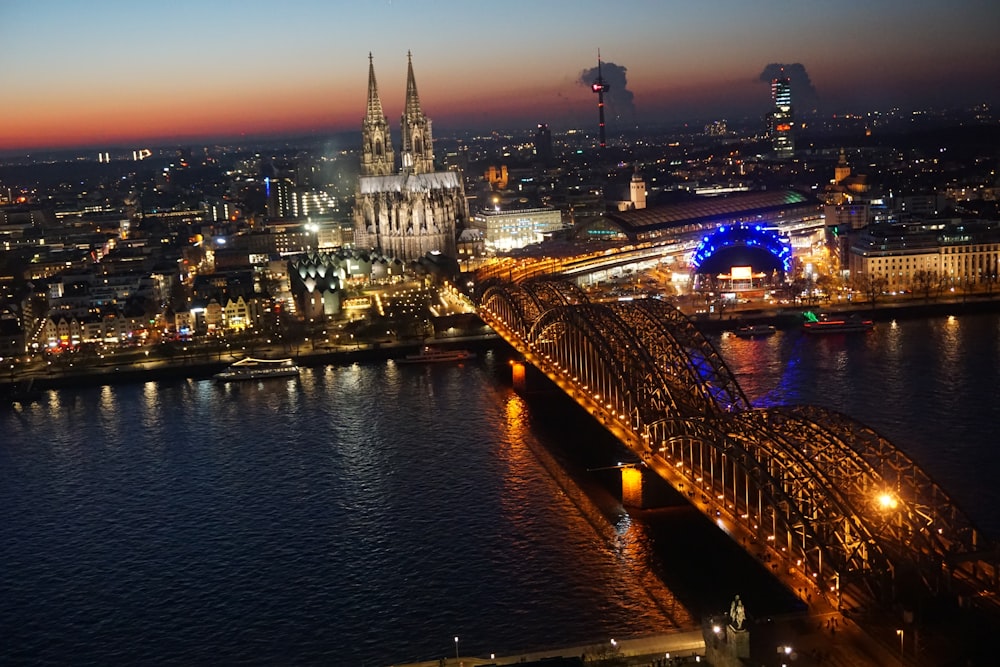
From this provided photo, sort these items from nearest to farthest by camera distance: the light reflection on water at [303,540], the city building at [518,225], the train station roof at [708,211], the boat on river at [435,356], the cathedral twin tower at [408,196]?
the light reflection on water at [303,540], the boat on river at [435,356], the cathedral twin tower at [408,196], the train station roof at [708,211], the city building at [518,225]

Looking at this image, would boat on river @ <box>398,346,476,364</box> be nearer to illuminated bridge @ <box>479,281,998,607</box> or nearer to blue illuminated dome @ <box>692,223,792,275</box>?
illuminated bridge @ <box>479,281,998,607</box>

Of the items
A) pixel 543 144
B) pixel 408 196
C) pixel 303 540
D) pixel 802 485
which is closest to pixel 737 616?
pixel 802 485

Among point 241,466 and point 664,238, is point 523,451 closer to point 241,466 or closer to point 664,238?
point 241,466

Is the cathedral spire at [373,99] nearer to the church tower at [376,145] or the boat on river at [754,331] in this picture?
the church tower at [376,145]

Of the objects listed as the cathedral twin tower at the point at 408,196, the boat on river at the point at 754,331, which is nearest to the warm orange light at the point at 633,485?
the boat on river at the point at 754,331

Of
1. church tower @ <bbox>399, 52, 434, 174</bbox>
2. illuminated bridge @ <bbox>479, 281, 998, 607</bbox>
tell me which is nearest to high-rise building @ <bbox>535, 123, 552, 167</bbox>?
church tower @ <bbox>399, 52, 434, 174</bbox>

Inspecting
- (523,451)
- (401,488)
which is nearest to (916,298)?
(523,451)
